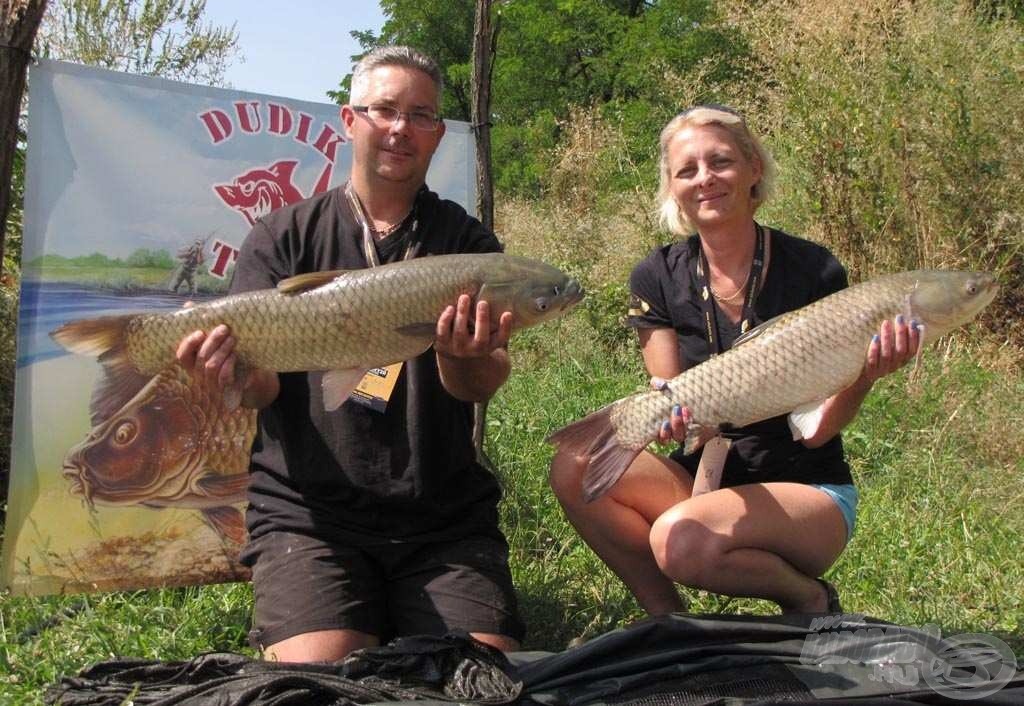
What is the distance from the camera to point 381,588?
281 cm

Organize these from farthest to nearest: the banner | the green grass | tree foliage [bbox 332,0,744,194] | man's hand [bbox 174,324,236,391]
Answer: tree foliage [bbox 332,0,744,194] → the banner → the green grass → man's hand [bbox 174,324,236,391]

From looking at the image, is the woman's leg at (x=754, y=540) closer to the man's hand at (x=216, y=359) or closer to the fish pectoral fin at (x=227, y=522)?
the man's hand at (x=216, y=359)

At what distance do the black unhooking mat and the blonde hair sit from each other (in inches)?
50.7

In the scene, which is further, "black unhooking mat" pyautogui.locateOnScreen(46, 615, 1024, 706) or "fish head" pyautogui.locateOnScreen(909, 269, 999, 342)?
"fish head" pyautogui.locateOnScreen(909, 269, 999, 342)

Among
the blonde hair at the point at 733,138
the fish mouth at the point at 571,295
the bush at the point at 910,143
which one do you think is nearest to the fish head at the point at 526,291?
the fish mouth at the point at 571,295

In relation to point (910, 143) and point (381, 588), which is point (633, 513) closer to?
point (381, 588)

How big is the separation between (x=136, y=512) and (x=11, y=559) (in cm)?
44

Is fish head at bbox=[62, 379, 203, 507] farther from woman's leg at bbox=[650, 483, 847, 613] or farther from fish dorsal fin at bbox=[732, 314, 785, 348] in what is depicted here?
fish dorsal fin at bbox=[732, 314, 785, 348]

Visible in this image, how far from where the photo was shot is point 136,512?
3.63 m

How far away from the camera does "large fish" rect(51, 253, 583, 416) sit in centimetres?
252

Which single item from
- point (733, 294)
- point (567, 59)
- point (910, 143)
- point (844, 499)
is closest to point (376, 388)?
point (733, 294)

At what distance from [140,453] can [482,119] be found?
1.82m

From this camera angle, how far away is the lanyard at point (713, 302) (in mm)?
2938

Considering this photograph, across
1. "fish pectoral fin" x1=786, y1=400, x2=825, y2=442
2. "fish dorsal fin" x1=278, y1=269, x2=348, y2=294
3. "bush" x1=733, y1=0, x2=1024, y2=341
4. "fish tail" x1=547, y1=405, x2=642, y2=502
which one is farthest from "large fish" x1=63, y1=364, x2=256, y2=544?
"bush" x1=733, y1=0, x2=1024, y2=341
